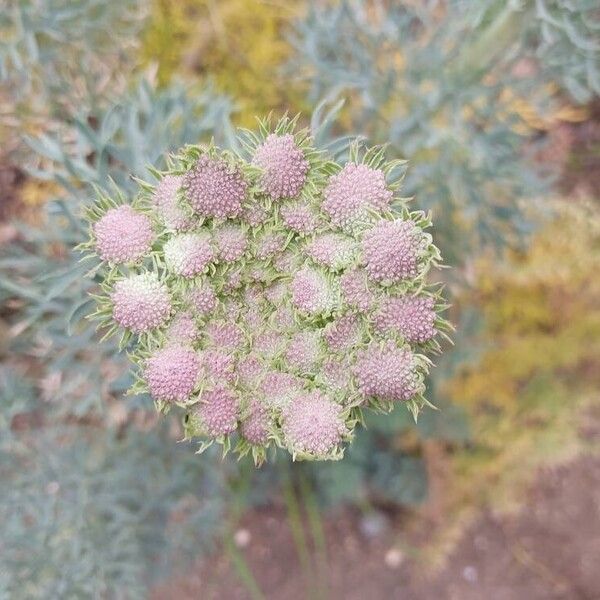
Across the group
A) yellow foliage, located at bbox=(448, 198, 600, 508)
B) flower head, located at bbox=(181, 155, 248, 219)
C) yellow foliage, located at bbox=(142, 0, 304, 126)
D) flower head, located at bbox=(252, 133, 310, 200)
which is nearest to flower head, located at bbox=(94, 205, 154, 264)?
flower head, located at bbox=(181, 155, 248, 219)

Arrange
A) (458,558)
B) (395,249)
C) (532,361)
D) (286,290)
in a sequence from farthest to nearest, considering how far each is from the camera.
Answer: (458,558)
(532,361)
(286,290)
(395,249)

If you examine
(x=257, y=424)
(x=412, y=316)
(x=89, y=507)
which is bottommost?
(x=89, y=507)

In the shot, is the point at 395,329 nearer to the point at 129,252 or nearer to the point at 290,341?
the point at 290,341

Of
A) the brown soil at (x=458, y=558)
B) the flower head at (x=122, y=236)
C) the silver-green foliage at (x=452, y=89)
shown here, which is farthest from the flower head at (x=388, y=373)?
the brown soil at (x=458, y=558)

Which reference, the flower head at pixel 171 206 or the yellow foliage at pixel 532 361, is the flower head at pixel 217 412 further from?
the yellow foliage at pixel 532 361

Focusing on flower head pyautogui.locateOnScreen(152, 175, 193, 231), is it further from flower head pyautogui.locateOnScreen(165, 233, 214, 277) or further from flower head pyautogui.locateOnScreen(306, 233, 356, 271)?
flower head pyautogui.locateOnScreen(306, 233, 356, 271)

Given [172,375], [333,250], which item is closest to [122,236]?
[172,375]

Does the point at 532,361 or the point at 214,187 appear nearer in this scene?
the point at 214,187

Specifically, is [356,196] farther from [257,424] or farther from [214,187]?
[257,424]
